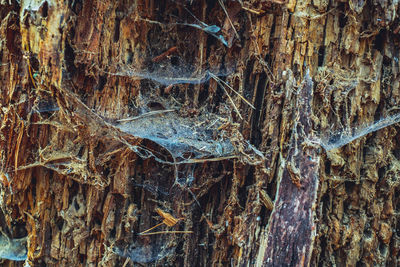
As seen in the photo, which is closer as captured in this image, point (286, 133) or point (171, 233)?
point (286, 133)

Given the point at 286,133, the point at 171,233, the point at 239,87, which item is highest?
the point at 239,87

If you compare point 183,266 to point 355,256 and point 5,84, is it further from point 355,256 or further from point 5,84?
point 5,84

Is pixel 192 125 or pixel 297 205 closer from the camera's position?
pixel 297 205

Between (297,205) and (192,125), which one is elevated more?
(192,125)

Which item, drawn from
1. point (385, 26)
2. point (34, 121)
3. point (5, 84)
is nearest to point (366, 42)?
point (385, 26)

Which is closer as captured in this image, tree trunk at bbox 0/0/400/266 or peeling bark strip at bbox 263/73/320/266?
peeling bark strip at bbox 263/73/320/266
